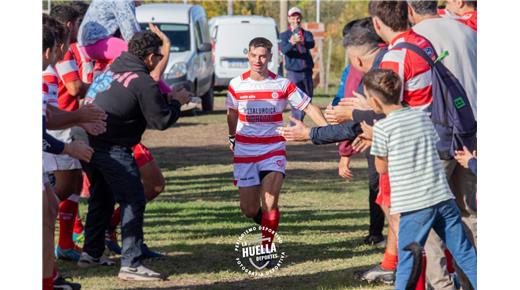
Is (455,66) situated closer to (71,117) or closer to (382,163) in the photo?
(382,163)

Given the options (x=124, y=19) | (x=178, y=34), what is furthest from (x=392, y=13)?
(x=178, y=34)

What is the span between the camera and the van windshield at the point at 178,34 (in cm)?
2331

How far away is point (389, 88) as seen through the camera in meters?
6.66

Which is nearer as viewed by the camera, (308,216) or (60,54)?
(60,54)

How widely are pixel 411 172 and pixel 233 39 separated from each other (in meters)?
19.1

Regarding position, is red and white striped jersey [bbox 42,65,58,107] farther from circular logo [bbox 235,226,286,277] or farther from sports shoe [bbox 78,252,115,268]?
circular logo [bbox 235,226,286,277]

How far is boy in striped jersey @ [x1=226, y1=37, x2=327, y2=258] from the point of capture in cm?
920

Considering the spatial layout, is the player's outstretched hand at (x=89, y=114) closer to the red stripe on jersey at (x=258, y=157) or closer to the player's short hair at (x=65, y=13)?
the player's short hair at (x=65, y=13)

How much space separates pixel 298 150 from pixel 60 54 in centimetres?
1073

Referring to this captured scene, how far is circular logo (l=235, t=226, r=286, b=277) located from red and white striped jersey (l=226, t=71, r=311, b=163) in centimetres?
67

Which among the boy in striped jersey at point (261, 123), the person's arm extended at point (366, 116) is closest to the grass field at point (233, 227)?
the boy in striped jersey at point (261, 123)

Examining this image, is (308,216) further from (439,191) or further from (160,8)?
(160,8)
